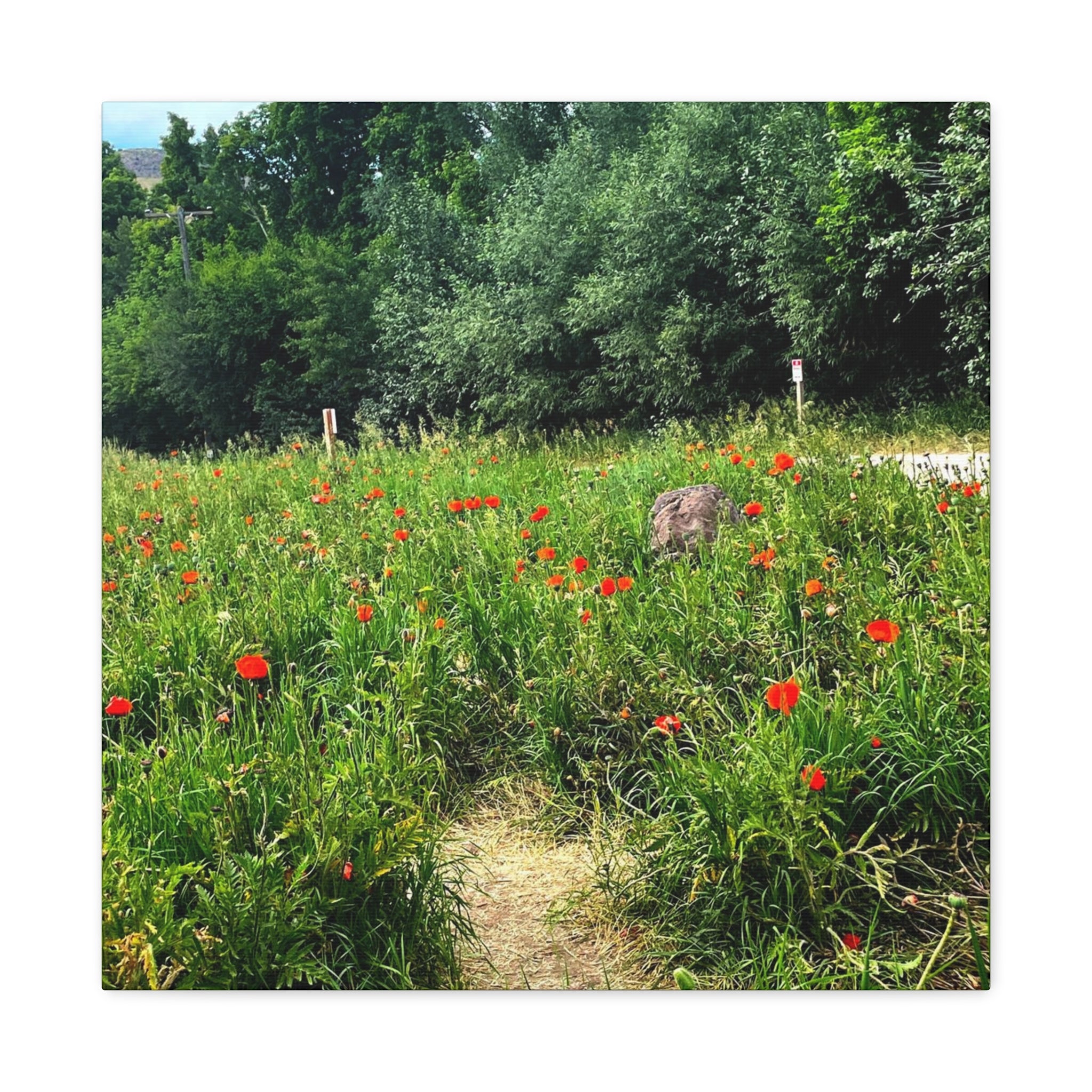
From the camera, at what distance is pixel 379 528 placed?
3.73 metres

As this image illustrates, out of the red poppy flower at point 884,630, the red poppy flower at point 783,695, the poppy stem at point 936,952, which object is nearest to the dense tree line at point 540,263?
the red poppy flower at point 884,630

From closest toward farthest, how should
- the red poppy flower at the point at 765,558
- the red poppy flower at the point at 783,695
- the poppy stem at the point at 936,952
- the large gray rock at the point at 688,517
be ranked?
the red poppy flower at the point at 783,695
the poppy stem at the point at 936,952
the red poppy flower at the point at 765,558
the large gray rock at the point at 688,517

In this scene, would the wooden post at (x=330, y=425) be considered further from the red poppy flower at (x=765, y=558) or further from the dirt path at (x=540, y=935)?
the dirt path at (x=540, y=935)

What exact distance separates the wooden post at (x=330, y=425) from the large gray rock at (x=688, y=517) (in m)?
1.08

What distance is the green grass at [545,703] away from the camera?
2.43 metres

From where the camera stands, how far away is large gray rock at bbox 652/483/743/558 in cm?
348

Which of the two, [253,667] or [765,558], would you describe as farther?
[765,558]

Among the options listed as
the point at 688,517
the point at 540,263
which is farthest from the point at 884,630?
the point at 540,263

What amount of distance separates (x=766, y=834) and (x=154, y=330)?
232 cm

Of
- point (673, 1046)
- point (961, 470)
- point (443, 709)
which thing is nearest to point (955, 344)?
point (961, 470)

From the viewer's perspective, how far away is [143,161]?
3.17m

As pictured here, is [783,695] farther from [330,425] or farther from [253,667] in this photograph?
[330,425]

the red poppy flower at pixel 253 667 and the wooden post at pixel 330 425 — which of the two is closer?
the red poppy flower at pixel 253 667

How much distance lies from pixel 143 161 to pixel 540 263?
4.11ft
